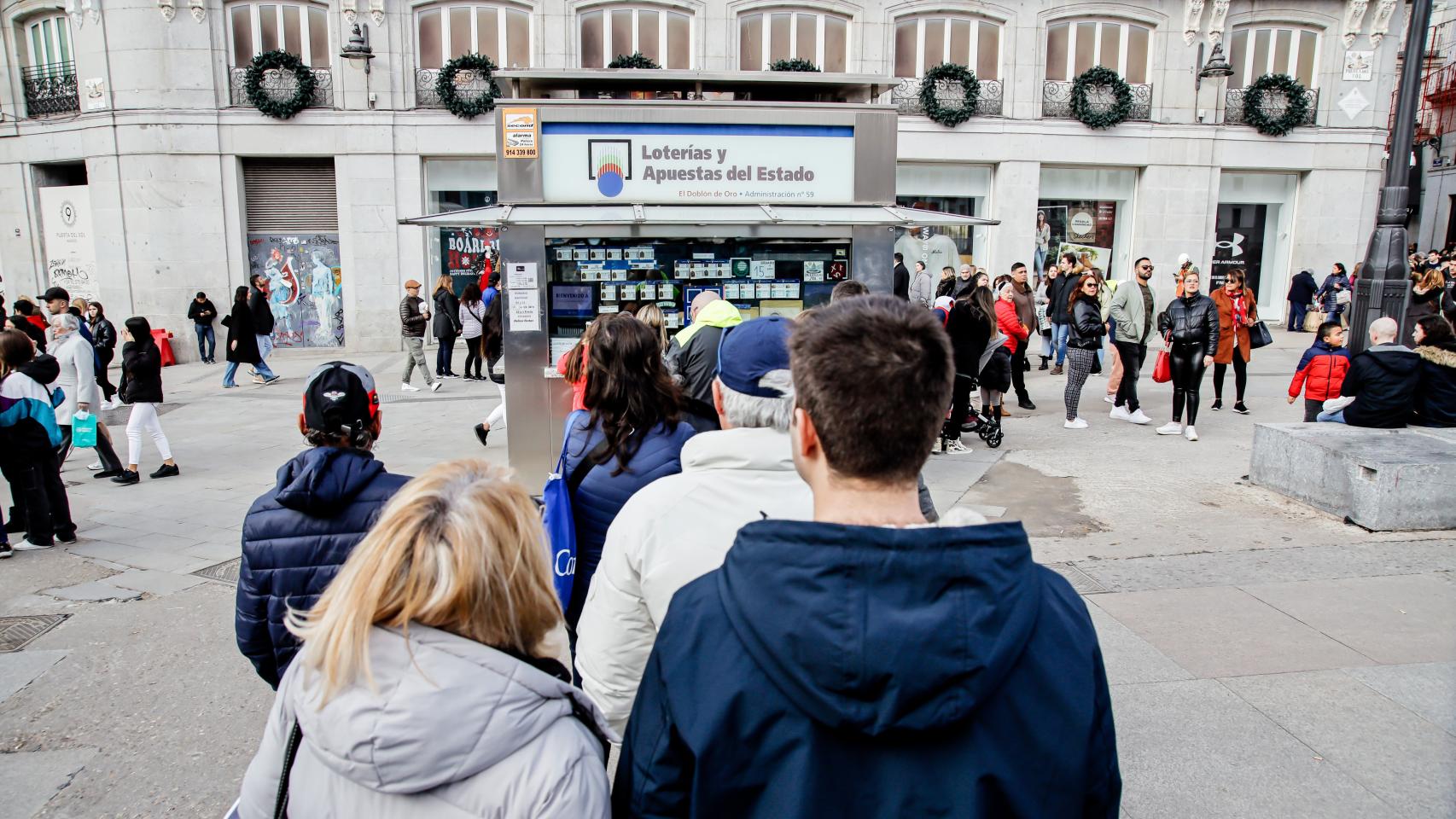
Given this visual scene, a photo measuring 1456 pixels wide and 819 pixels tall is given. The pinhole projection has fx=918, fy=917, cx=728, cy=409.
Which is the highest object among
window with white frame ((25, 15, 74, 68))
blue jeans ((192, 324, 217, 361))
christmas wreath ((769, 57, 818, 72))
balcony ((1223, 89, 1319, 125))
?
window with white frame ((25, 15, 74, 68))

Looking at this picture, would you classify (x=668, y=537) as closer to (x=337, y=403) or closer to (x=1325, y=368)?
(x=337, y=403)

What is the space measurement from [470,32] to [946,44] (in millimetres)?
10111

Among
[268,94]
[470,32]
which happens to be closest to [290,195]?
[268,94]

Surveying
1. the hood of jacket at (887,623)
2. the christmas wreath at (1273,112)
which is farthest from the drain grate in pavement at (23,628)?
the christmas wreath at (1273,112)

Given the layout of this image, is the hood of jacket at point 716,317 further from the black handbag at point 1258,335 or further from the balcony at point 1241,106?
the balcony at point 1241,106

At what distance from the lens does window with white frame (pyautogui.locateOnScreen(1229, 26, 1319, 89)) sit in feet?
66.6

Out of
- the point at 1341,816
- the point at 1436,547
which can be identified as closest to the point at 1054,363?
the point at 1436,547

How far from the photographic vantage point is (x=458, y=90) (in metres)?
18.7

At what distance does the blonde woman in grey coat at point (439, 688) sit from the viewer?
1.51 m

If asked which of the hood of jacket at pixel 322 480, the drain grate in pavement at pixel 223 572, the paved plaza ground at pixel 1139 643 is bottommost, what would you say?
the drain grate in pavement at pixel 223 572

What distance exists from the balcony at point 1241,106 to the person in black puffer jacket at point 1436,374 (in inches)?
591

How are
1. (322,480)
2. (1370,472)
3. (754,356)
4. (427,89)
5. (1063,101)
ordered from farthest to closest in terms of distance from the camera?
(1063,101), (427,89), (1370,472), (322,480), (754,356)

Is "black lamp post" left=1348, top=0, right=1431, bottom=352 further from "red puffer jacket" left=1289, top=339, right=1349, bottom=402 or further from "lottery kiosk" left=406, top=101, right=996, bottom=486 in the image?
"lottery kiosk" left=406, top=101, right=996, bottom=486

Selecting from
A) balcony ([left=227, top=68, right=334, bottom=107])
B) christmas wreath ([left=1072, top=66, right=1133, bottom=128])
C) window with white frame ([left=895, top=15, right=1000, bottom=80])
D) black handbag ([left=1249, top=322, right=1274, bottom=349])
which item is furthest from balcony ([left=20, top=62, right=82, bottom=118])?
black handbag ([left=1249, top=322, right=1274, bottom=349])
